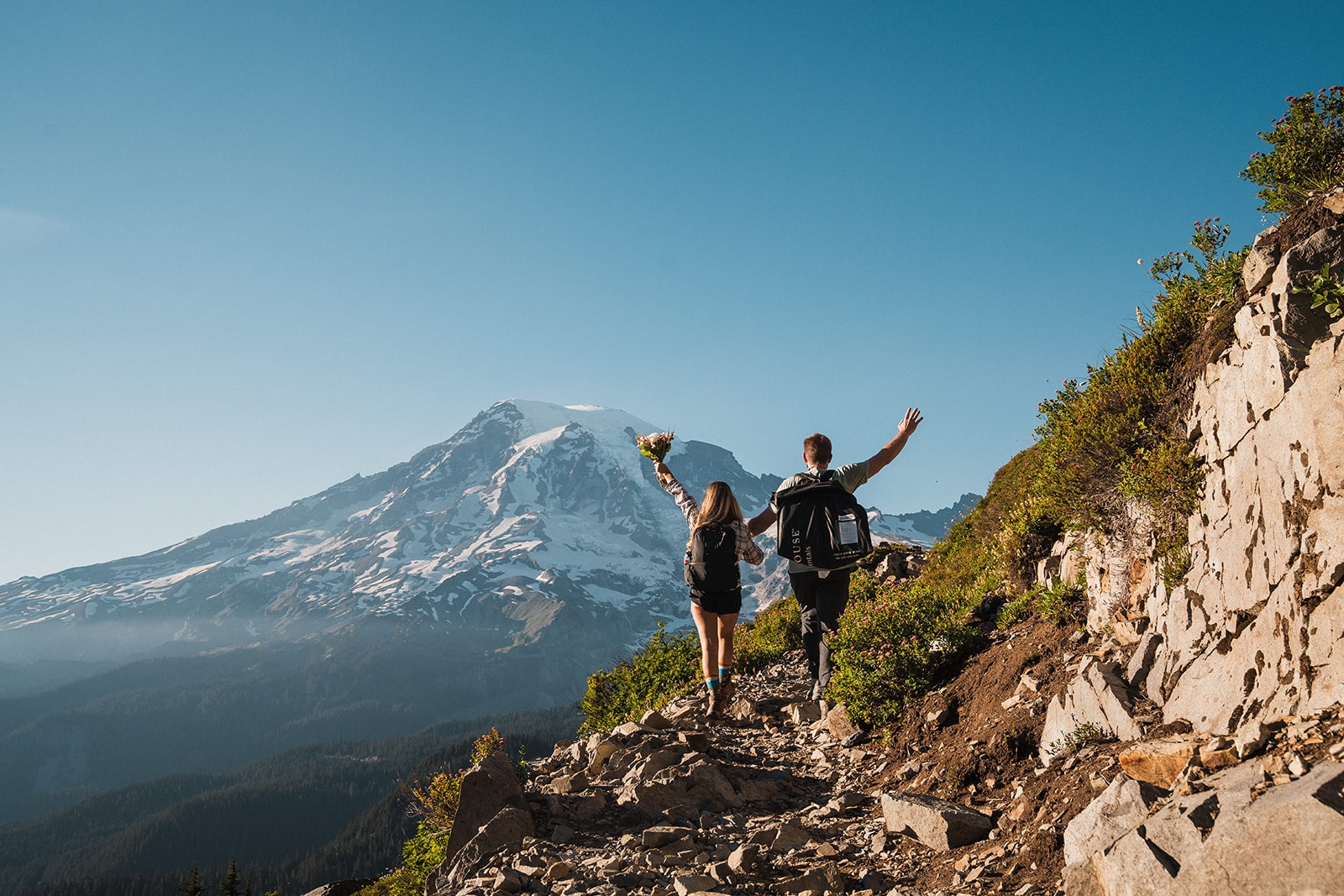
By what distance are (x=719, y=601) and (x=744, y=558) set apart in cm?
61

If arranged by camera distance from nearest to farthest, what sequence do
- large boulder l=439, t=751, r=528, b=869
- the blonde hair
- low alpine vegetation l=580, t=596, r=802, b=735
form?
large boulder l=439, t=751, r=528, b=869
the blonde hair
low alpine vegetation l=580, t=596, r=802, b=735

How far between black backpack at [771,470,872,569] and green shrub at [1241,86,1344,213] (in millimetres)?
4604

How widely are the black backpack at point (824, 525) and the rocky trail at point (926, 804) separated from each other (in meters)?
1.77

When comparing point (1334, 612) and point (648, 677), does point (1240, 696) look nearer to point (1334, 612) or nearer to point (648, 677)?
point (1334, 612)

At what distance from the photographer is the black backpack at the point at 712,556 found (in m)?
8.79

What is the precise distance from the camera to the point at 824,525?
8.31m

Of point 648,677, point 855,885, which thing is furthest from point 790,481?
point 648,677

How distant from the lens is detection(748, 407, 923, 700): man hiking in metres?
8.57

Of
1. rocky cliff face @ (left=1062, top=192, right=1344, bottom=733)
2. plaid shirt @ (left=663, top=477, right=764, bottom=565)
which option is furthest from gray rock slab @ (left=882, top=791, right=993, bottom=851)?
plaid shirt @ (left=663, top=477, right=764, bottom=565)

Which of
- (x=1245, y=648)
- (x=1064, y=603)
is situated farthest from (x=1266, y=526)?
(x=1064, y=603)

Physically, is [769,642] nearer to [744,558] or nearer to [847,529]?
[744,558]

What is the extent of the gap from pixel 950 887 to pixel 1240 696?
6.88 ft

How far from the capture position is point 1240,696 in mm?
4383

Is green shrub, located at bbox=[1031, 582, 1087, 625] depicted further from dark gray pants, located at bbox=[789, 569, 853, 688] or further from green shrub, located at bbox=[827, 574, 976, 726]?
dark gray pants, located at bbox=[789, 569, 853, 688]
